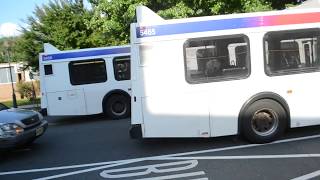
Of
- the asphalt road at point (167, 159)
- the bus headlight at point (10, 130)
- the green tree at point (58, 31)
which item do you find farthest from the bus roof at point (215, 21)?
the green tree at point (58, 31)

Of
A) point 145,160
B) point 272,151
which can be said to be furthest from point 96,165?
point 272,151

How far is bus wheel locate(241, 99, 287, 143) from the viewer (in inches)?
339

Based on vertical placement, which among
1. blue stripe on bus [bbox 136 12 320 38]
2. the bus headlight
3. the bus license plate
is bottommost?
the bus license plate

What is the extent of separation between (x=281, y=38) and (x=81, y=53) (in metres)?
7.92

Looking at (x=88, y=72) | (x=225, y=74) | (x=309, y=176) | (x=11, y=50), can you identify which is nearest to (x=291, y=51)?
(x=225, y=74)

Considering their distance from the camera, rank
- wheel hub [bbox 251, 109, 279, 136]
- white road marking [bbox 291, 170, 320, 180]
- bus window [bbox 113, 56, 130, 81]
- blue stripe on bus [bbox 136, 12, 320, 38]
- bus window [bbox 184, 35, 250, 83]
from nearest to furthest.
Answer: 1. white road marking [bbox 291, 170, 320, 180]
2. blue stripe on bus [bbox 136, 12, 320, 38]
3. bus window [bbox 184, 35, 250, 83]
4. wheel hub [bbox 251, 109, 279, 136]
5. bus window [bbox 113, 56, 130, 81]

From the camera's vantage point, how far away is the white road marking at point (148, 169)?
746 cm

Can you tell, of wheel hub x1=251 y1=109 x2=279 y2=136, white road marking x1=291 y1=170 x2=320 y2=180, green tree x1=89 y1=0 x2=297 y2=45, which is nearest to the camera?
white road marking x1=291 y1=170 x2=320 y2=180

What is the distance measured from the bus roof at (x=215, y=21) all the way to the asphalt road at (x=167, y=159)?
2255 millimetres

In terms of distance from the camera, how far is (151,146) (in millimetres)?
9336

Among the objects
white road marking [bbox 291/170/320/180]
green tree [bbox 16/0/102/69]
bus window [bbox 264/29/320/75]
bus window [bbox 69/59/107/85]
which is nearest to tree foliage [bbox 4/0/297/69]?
green tree [bbox 16/0/102/69]

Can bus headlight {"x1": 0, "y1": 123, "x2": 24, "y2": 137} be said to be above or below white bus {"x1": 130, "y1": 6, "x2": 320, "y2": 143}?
below

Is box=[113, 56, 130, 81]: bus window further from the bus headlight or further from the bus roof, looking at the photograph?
the bus roof

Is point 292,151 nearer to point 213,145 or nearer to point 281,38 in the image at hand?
point 213,145
